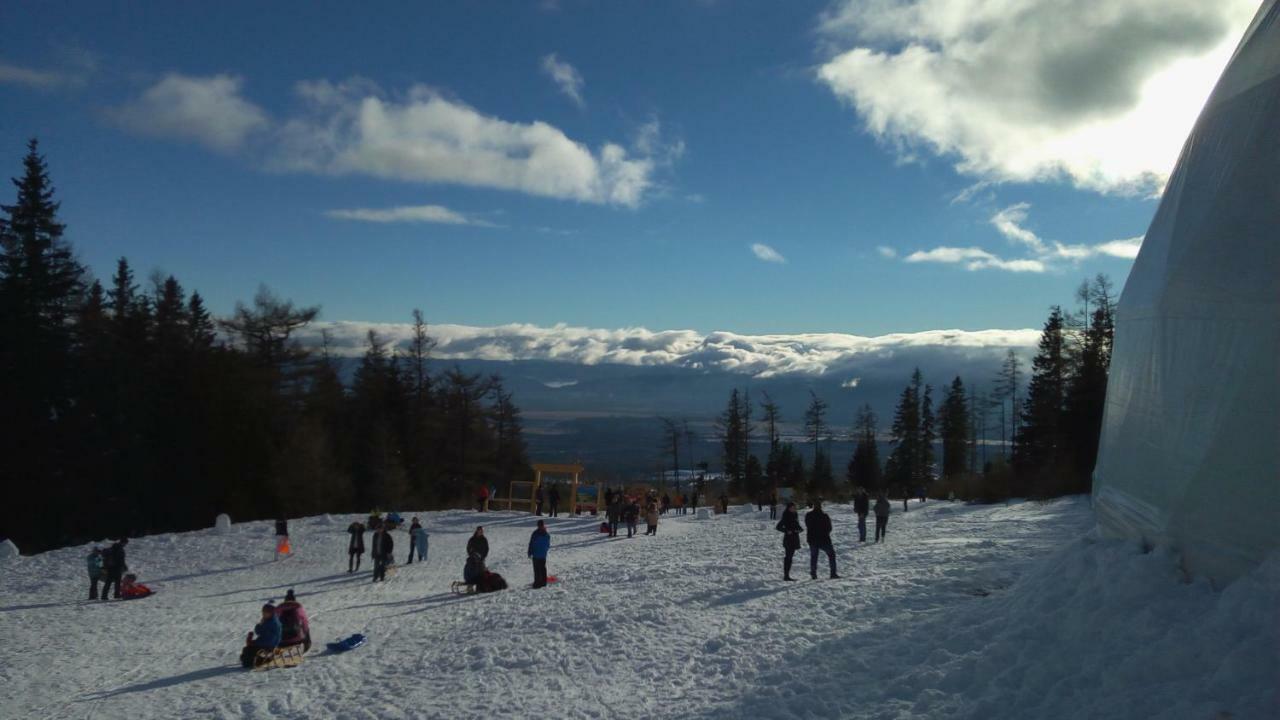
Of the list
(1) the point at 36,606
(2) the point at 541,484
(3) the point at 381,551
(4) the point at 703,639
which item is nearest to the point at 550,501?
(2) the point at 541,484

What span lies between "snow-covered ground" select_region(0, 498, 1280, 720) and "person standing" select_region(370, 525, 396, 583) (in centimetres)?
78

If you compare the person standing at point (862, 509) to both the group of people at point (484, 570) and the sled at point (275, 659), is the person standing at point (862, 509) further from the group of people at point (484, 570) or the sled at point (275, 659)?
the sled at point (275, 659)

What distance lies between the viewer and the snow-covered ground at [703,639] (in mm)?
6559

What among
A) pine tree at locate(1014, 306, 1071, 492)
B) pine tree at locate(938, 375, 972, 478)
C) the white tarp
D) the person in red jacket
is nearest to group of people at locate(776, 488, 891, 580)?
the white tarp

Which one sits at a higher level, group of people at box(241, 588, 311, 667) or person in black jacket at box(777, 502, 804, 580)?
person in black jacket at box(777, 502, 804, 580)

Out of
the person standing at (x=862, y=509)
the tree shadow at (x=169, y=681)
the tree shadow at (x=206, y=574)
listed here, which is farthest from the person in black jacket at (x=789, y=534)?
the tree shadow at (x=206, y=574)

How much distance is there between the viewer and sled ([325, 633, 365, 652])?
40.6 ft

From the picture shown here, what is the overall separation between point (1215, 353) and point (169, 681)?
47.3 ft

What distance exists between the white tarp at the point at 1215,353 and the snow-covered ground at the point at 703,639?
1.88ft

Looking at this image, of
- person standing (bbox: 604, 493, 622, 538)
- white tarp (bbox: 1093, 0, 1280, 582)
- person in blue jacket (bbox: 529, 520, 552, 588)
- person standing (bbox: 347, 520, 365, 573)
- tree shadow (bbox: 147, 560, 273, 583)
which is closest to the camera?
white tarp (bbox: 1093, 0, 1280, 582)

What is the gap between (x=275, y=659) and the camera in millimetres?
11734

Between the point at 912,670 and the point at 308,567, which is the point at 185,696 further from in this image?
the point at 308,567

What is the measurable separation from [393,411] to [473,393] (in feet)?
Answer: 17.9

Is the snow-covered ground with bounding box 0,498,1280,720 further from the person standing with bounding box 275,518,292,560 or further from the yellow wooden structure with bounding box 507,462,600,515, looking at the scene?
the yellow wooden structure with bounding box 507,462,600,515
